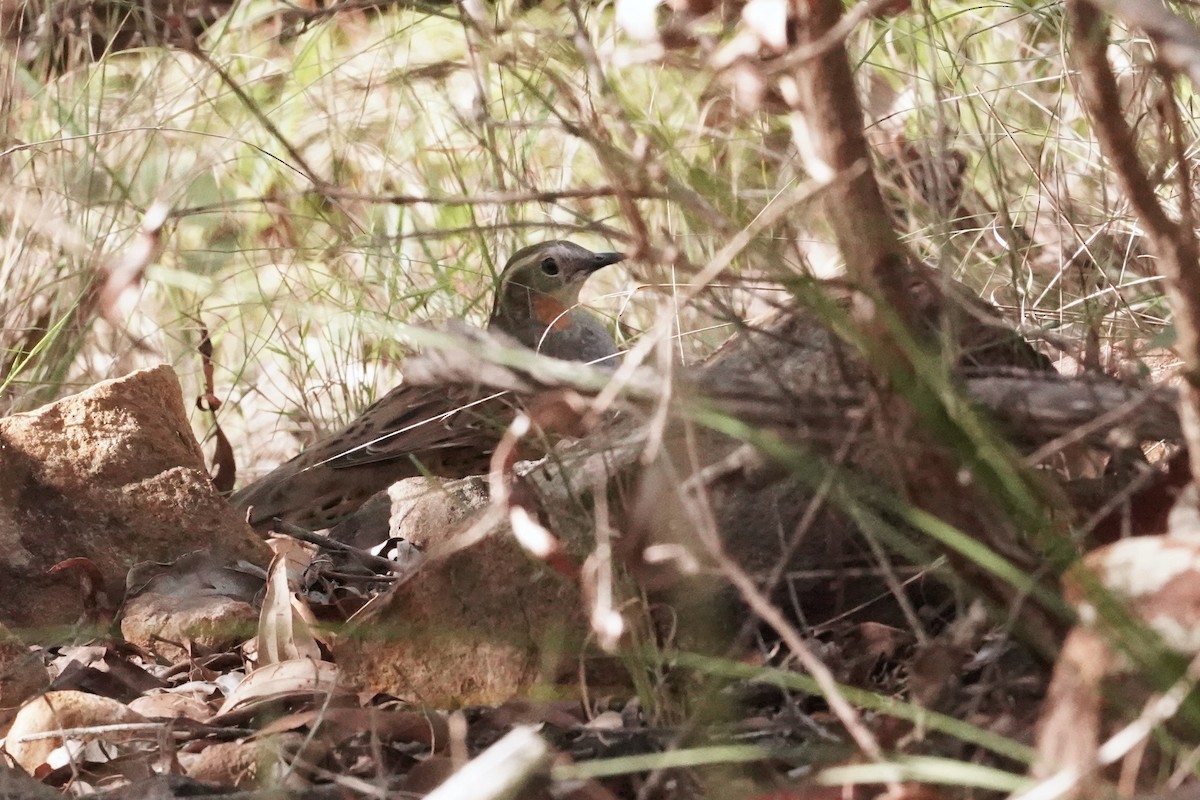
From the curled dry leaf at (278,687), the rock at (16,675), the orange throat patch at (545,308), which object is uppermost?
the orange throat patch at (545,308)

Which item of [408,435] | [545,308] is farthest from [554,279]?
[408,435]

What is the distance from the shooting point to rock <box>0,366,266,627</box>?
3932 millimetres

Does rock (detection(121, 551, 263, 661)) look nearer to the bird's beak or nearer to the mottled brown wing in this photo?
the mottled brown wing

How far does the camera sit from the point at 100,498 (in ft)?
13.2

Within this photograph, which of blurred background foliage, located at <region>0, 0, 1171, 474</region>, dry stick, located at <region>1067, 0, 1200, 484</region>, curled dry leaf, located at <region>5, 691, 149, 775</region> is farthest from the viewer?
blurred background foliage, located at <region>0, 0, 1171, 474</region>

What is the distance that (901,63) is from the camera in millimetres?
6336

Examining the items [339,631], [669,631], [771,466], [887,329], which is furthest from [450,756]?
[887,329]

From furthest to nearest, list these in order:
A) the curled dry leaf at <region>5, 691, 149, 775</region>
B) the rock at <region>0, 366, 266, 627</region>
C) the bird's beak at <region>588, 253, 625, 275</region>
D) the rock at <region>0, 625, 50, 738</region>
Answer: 1. the bird's beak at <region>588, 253, 625, 275</region>
2. the rock at <region>0, 366, 266, 627</region>
3. the rock at <region>0, 625, 50, 738</region>
4. the curled dry leaf at <region>5, 691, 149, 775</region>

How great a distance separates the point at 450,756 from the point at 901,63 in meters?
4.60

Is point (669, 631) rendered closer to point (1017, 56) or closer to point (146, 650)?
point (146, 650)

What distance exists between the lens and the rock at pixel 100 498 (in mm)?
3932

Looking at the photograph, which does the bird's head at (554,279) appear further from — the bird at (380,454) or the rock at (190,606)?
the rock at (190,606)

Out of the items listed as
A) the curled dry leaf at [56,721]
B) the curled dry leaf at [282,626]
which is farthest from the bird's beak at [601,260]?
the curled dry leaf at [56,721]

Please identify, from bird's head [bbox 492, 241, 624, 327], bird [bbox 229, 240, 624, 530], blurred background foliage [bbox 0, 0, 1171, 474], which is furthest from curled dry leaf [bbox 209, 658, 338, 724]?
bird's head [bbox 492, 241, 624, 327]
